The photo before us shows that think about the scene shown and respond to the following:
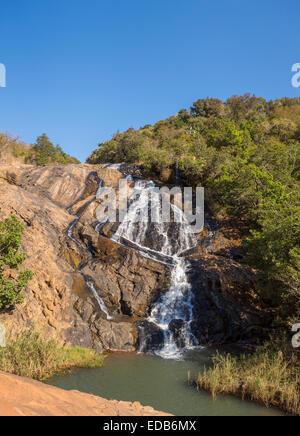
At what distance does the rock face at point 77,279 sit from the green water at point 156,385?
6.83 feet

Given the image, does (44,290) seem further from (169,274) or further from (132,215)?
(132,215)

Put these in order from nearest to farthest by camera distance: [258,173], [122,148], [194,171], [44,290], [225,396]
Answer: [225,396]
[44,290]
[258,173]
[194,171]
[122,148]

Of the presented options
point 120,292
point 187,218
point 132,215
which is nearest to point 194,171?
point 187,218

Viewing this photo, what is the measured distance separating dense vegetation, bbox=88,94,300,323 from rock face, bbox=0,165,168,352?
6.77 meters

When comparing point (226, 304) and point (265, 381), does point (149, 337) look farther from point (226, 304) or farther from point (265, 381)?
point (265, 381)

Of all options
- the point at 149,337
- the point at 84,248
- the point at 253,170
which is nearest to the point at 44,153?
the point at 84,248

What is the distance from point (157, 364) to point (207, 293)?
5597 millimetres

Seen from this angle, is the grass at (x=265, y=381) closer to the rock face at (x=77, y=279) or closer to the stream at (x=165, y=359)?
the stream at (x=165, y=359)

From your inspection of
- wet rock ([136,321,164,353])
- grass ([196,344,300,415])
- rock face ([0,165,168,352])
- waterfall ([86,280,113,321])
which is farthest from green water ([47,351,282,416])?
waterfall ([86,280,113,321])

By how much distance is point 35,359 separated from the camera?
9.94 metres

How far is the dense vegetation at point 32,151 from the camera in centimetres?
4131

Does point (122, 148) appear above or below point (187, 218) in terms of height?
above

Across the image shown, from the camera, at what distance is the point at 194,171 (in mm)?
28969

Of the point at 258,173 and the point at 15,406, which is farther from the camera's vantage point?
the point at 258,173
